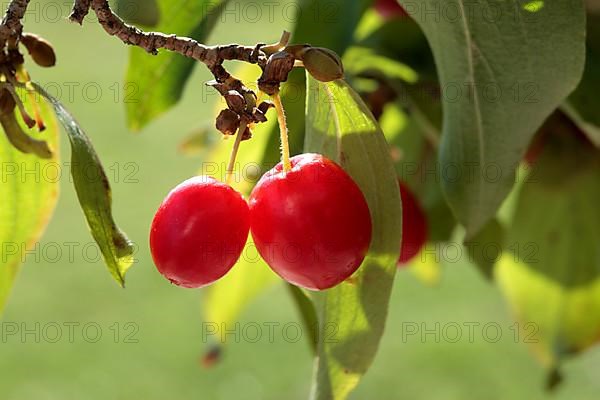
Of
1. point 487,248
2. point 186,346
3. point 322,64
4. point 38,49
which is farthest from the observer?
point 186,346

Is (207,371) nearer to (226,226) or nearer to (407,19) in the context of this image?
(407,19)

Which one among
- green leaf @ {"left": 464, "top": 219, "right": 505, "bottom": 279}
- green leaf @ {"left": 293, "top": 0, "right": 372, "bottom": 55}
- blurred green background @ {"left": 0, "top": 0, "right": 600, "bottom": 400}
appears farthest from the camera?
blurred green background @ {"left": 0, "top": 0, "right": 600, "bottom": 400}

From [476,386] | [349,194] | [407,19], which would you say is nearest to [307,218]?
[349,194]

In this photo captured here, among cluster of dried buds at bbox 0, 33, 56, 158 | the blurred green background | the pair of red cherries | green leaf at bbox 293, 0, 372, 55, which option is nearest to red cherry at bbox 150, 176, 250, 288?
the pair of red cherries

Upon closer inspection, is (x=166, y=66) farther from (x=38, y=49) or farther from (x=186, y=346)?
(x=186, y=346)

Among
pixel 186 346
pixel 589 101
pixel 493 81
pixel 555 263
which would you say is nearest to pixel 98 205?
pixel 493 81

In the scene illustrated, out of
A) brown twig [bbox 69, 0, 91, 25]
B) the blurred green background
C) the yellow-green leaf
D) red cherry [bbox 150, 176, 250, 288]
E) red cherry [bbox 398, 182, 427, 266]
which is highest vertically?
brown twig [bbox 69, 0, 91, 25]

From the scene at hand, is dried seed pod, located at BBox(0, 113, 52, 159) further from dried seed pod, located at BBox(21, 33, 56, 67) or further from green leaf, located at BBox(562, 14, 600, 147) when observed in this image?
green leaf, located at BBox(562, 14, 600, 147)
